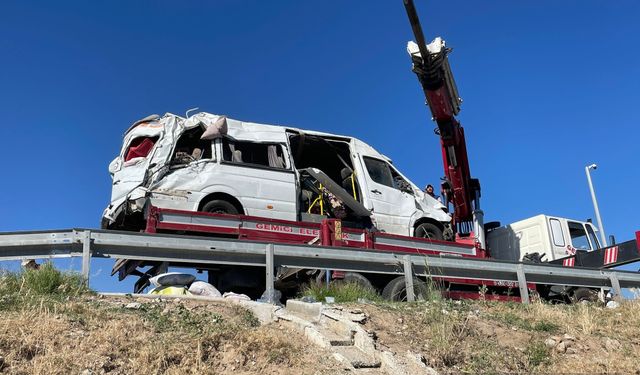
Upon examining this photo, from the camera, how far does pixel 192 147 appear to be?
1080cm

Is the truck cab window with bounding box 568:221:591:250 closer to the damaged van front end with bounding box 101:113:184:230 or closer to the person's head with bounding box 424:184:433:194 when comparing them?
the person's head with bounding box 424:184:433:194

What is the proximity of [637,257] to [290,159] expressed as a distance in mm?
7448

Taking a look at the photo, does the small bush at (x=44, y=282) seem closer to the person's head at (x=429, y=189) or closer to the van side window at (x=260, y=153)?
the van side window at (x=260, y=153)

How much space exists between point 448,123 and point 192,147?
6.13 m

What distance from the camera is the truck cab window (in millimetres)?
14625

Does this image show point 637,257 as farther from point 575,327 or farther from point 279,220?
point 279,220

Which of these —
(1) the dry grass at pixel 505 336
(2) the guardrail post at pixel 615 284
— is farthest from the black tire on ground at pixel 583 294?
(1) the dry grass at pixel 505 336

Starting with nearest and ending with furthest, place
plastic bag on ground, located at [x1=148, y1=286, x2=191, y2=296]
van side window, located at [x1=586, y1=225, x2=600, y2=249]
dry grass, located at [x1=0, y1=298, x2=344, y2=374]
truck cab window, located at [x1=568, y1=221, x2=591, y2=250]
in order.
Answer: dry grass, located at [x1=0, y1=298, x2=344, y2=374], plastic bag on ground, located at [x1=148, y1=286, x2=191, y2=296], truck cab window, located at [x1=568, y1=221, x2=591, y2=250], van side window, located at [x1=586, y1=225, x2=600, y2=249]

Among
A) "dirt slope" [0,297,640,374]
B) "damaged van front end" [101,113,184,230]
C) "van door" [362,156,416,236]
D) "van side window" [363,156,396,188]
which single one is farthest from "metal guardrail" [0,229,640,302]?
"van side window" [363,156,396,188]

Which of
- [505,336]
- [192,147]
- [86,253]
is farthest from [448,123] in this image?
[86,253]

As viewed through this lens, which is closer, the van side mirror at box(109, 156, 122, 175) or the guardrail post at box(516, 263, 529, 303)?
the guardrail post at box(516, 263, 529, 303)

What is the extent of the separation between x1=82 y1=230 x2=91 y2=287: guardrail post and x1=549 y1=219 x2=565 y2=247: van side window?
10.9 meters

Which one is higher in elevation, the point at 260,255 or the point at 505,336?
the point at 260,255

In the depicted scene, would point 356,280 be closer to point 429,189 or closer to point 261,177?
point 261,177
